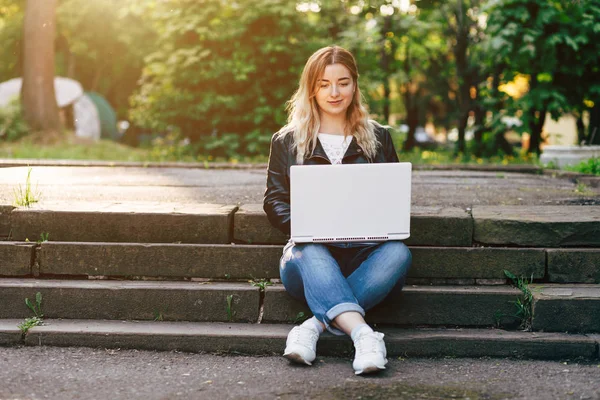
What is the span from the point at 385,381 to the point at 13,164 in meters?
6.28

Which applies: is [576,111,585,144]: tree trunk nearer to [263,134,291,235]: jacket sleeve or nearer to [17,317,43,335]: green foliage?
[263,134,291,235]: jacket sleeve

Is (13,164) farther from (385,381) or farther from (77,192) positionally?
(385,381)

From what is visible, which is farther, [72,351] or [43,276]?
[43,276]

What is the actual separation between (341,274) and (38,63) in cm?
1443

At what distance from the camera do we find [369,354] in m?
3.40

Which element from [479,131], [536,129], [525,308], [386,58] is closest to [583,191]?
[525,308]

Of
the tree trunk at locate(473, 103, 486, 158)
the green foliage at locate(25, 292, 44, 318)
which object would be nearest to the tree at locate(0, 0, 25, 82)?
the tree trunk at locate(473, 103, 486, 158)

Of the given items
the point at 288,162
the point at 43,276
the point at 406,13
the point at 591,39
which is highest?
the point at 406,13

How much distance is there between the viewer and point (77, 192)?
225 inches

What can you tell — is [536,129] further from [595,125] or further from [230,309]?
[230,309]

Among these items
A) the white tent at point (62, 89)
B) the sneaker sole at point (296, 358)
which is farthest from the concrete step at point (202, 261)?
the white tent at point (62, 89)

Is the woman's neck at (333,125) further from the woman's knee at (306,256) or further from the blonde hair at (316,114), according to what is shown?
the woman's knee at (306,256)

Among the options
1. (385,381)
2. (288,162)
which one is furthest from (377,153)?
(385,381)

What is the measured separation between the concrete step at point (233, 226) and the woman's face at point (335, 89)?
31.8 inches
